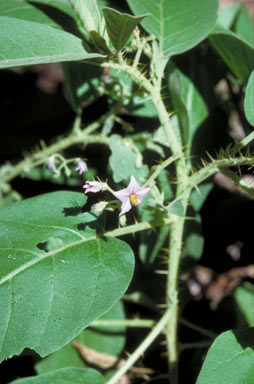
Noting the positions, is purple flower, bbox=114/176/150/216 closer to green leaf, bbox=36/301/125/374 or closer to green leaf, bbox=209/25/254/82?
green leaf, bbox=209/25/254/82

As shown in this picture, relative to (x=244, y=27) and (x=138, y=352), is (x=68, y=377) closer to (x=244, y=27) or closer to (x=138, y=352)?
(x=138, y=352)

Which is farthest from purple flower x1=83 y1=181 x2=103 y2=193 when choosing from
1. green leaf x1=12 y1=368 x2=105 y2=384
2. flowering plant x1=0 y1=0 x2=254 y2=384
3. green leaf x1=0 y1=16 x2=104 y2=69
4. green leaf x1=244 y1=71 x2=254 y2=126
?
green leaf x1=12 y1=368 x2=105 y2=384

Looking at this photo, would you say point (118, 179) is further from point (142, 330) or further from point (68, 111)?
point (68, 111)

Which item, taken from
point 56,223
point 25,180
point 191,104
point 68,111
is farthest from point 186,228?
point 68,111

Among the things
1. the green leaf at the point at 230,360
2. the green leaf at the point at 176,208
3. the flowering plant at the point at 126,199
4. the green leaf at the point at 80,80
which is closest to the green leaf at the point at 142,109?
the flowering plant at the point at 126,199

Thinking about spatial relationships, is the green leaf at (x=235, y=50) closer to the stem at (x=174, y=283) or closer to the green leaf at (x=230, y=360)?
the stem at (x=174, y=283)
